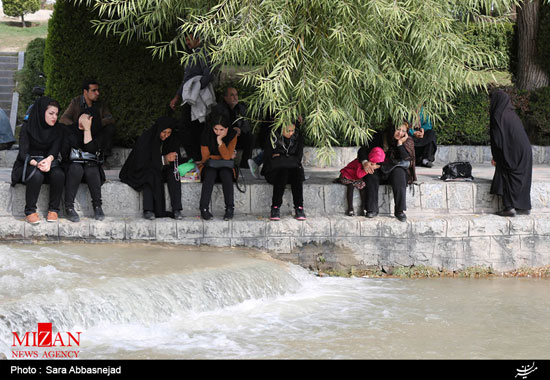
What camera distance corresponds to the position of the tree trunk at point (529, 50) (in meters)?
12.5

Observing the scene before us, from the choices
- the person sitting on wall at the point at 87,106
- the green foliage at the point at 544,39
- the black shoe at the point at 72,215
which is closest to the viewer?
the black shoe at the point at 72,215

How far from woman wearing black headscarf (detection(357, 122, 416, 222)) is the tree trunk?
485 cm

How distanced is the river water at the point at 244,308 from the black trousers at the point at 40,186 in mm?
490

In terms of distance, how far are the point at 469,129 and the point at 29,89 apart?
9450 mm

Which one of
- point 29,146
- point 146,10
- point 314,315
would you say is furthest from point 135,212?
A: point 314,315

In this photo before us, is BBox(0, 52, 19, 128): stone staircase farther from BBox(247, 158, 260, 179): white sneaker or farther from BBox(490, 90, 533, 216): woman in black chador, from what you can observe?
BBox(490, 90, 533, 216): woman in black chador

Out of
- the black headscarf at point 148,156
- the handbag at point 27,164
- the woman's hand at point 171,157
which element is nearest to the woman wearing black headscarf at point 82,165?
the handbag at point 27,164

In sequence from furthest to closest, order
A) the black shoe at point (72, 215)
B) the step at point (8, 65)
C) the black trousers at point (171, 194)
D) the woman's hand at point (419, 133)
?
1. the step at point (8, 65)
2. the woman's hand at point (419, 133)
3. the black trousers at point (171, 194)
4. the black shoe at point (72, 215)

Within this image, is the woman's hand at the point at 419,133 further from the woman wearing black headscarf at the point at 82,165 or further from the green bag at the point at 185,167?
the woman wearing black headscarf at the point at 82,165

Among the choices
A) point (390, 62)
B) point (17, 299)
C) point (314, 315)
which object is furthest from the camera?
point (390, 62)

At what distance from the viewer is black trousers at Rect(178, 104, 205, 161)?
9859mm

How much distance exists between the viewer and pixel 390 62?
326 inches

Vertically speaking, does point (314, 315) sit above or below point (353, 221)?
below
